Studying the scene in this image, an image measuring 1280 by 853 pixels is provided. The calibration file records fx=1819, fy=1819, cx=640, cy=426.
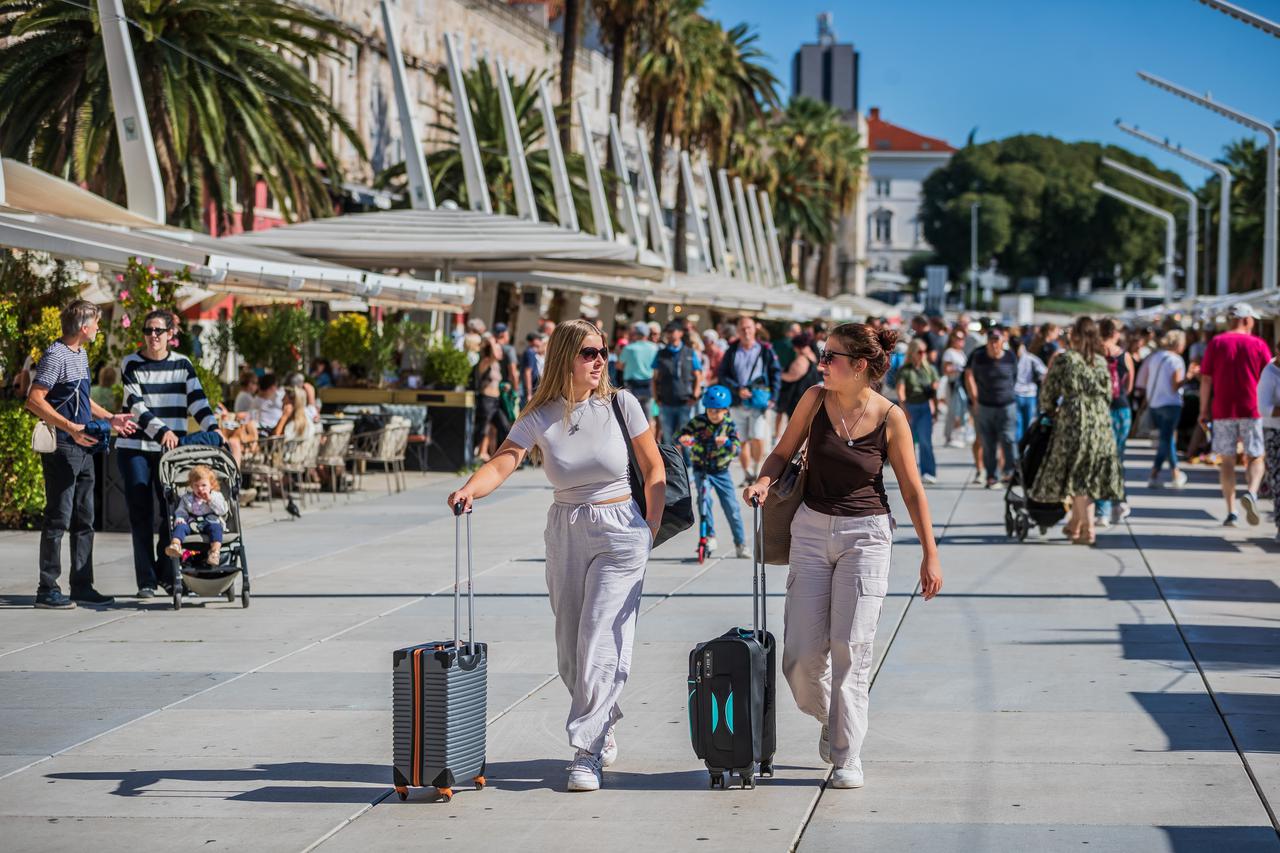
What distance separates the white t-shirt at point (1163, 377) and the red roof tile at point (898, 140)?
152481 millimetres

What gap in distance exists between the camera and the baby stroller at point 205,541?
10.5 metres

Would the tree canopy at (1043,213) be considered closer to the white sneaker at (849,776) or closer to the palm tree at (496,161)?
the palm tree at (496,161)

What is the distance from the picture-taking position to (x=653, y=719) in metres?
7.49

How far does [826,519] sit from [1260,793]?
1.72m

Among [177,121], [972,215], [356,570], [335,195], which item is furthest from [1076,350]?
[972,215]

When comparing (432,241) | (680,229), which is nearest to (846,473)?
(432,241)

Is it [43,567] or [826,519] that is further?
[43,567]

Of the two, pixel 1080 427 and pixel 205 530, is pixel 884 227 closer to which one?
pixel 1080 427

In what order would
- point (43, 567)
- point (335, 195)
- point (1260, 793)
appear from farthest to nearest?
point (335, 195)
point (43, 567)
point (1260, 793)

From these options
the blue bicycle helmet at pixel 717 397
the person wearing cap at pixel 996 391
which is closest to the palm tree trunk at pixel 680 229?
the person wearing cap at pixel 996 391

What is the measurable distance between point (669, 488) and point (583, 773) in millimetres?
1081

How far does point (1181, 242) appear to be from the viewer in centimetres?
13100

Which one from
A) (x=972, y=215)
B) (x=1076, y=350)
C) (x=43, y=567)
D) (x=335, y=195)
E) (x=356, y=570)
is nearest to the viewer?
(x=43, y=567)

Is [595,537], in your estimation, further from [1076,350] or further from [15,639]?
[1076,350]
